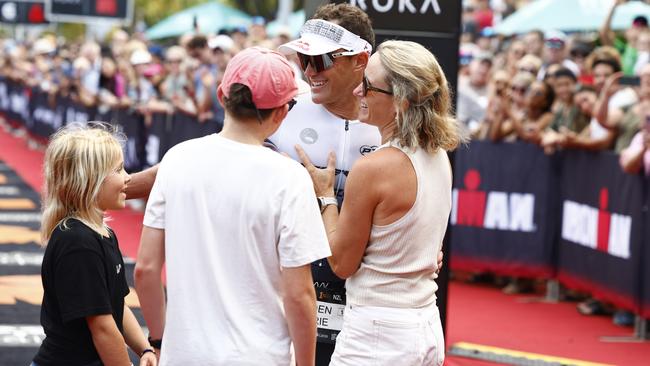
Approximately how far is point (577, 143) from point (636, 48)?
2.59 m

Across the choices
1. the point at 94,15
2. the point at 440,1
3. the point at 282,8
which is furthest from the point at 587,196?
the point at 94,15

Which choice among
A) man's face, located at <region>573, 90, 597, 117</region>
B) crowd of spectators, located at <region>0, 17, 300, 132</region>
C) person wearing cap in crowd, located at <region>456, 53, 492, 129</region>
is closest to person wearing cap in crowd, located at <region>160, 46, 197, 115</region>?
crowd of spectators, located at <region>0, 17, 300, 132</region>

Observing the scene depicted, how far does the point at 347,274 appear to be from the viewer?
4.02m

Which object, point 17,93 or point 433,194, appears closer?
point 433,194

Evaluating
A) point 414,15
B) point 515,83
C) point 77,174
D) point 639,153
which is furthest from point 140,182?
point 515,83

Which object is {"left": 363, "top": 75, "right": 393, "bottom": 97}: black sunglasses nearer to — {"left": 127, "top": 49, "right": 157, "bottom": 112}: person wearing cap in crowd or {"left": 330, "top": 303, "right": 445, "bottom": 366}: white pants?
{"left": 330, "top": 303, "right": 445, "bottom": 366}: white pants

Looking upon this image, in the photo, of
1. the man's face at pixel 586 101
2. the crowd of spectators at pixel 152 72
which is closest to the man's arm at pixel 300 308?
the man's face at pixel 586 101

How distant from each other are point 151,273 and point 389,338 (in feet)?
2.70

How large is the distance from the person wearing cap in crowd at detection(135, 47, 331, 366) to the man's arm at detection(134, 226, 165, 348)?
43 millimetres

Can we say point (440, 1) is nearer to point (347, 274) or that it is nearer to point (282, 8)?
point (347, 274)

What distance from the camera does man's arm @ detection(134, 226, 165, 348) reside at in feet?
12.2

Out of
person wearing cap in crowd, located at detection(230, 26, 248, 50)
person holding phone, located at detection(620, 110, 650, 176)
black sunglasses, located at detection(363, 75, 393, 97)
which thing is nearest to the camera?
black sunglasses, located at detection(363, 75, 393, 97)

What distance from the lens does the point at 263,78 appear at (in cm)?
362

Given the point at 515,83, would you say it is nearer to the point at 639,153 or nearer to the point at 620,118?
the point at 620,118
